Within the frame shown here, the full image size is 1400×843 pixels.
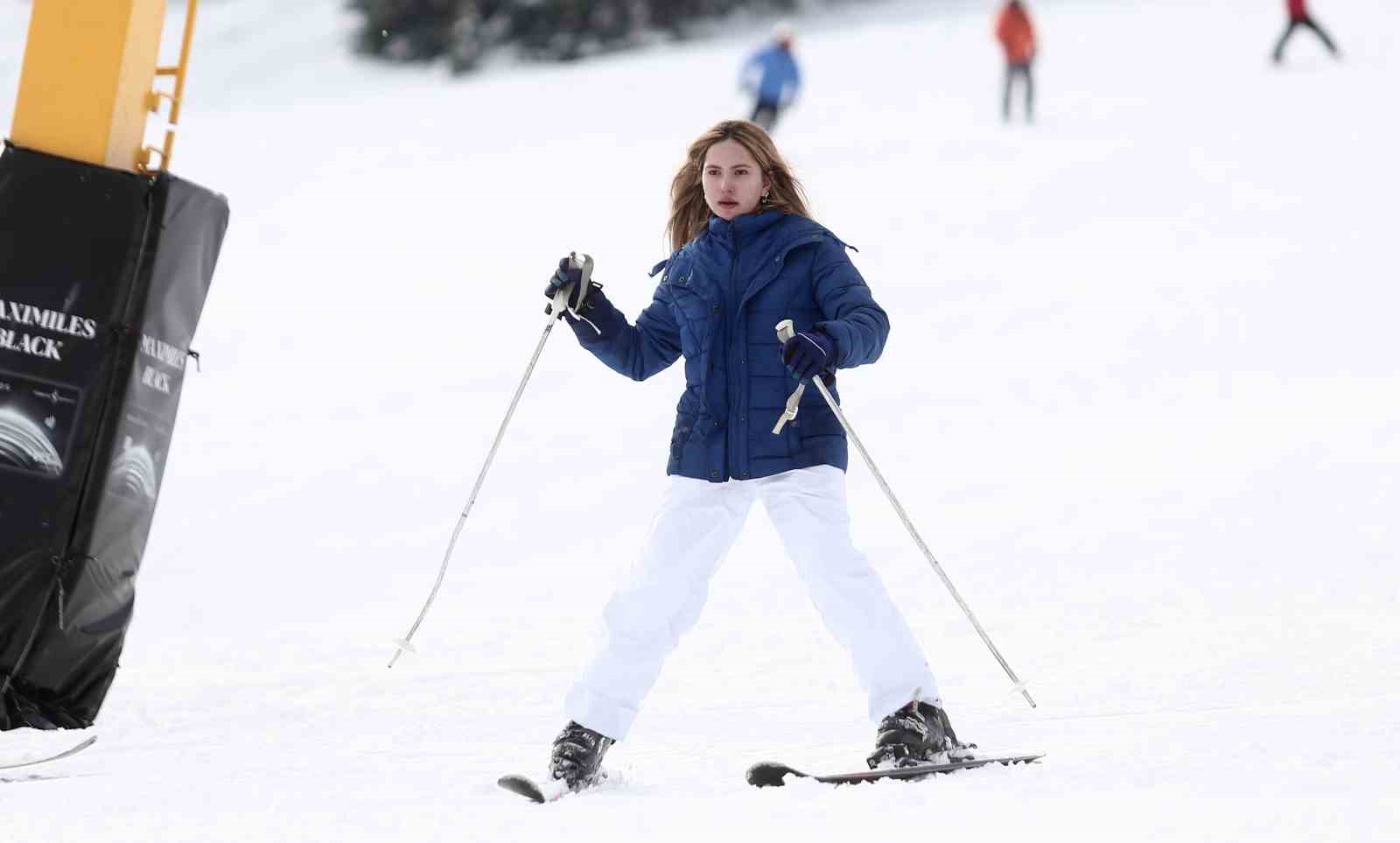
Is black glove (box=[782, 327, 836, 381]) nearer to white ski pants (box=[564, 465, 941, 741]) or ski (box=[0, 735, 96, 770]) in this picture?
white ski pants (box=[564, 465, 941, 741])

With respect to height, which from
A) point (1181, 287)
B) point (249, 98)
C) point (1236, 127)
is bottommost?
point (1181, 287)

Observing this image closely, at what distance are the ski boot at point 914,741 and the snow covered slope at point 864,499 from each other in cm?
14

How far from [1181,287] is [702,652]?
5839mm

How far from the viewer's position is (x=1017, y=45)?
15992 millimetres

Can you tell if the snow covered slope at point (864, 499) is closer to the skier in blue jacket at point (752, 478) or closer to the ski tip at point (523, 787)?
the ski tip at point (523, 787)

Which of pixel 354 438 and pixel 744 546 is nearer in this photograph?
pixel 744 546

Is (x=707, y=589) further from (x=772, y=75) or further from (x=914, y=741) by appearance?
(x=772, y=75)

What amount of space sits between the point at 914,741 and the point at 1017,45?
1375cm

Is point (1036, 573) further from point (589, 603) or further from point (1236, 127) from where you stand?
point (1236, 127)

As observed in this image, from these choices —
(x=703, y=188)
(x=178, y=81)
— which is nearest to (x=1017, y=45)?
(x=703, y=188)

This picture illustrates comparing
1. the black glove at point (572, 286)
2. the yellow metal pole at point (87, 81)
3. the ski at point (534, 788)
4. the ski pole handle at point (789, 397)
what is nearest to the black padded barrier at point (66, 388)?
the yellow metal pole at point (87, 81)

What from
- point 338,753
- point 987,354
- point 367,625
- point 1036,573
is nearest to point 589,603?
point 367,625

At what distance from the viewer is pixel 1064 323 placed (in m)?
9.39

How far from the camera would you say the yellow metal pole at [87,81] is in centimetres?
365
